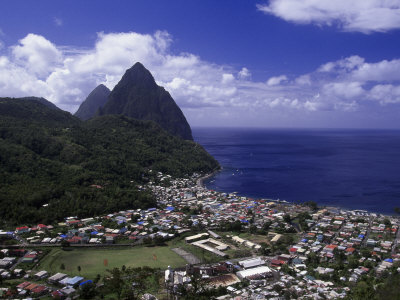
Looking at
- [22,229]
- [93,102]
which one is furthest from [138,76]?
[22,229]

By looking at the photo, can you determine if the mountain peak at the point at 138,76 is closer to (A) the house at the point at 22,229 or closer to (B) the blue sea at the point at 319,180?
(B) the blue sea at the point at 319,180

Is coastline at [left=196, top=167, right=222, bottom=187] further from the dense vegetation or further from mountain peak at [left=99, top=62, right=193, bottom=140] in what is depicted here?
mountain peak at [left=99, top=62, right=193, bottom=140]

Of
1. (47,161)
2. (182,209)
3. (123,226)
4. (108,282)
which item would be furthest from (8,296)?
(47,161)

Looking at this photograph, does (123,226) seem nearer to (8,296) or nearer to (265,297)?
(8,296)

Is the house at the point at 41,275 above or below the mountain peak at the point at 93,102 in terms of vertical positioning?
below

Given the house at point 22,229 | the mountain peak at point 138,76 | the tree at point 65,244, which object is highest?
the mountain peak at point 138,76

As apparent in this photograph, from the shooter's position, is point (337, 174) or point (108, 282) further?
point (337, 174)

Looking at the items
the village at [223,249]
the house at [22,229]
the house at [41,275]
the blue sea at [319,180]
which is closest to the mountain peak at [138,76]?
the blue sea at [319,180]
